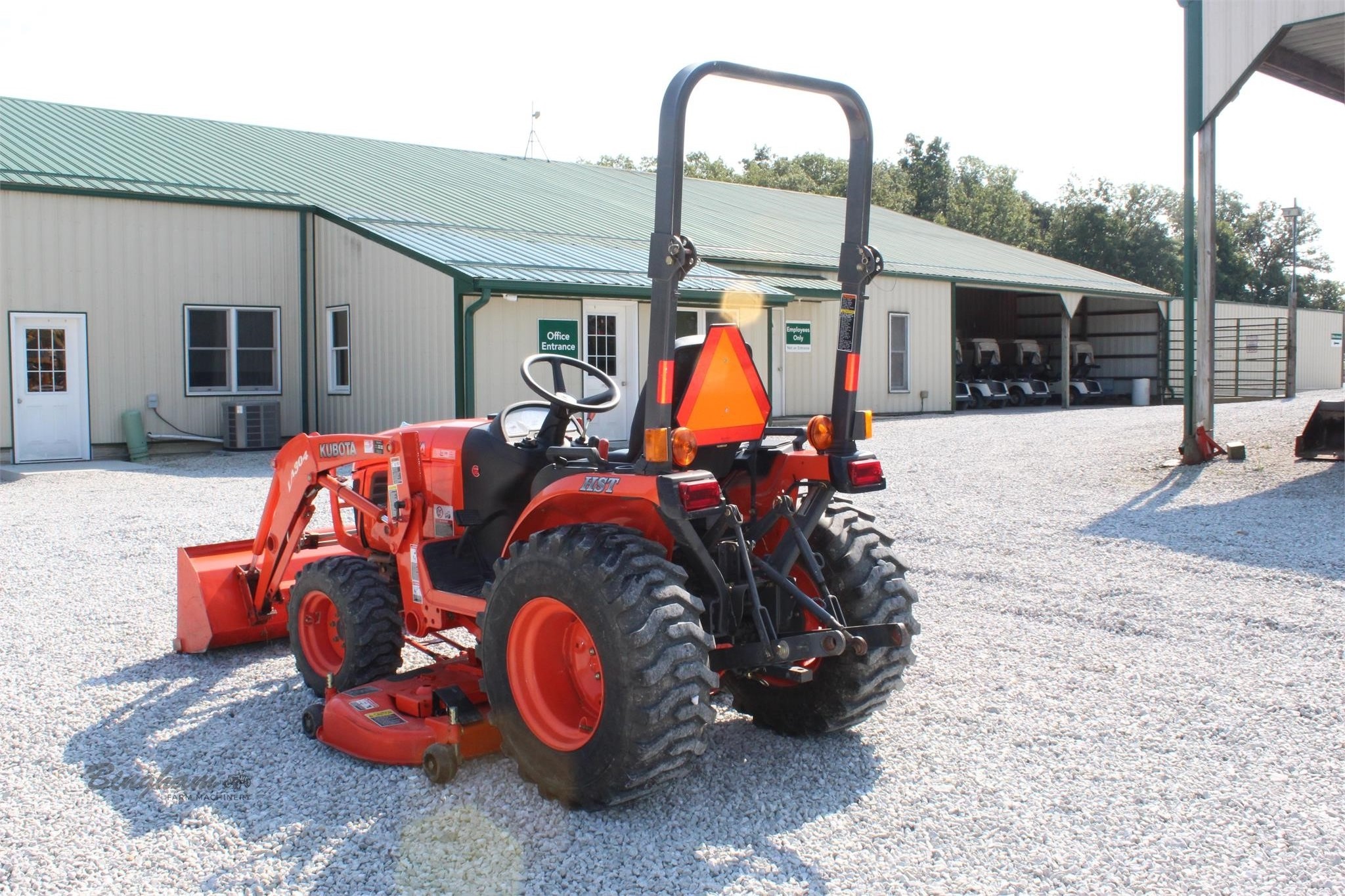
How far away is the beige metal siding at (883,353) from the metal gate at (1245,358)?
1006 centimetres

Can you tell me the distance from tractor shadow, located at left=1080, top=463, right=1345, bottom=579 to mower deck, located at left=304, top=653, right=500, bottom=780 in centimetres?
601

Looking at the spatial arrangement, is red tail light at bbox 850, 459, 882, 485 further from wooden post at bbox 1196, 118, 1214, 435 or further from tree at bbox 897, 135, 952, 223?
tree at bbox 897, 135, 952, 223

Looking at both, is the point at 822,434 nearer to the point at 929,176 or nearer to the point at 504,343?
the point at 504,343

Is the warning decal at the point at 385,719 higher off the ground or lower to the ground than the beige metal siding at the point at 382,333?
lower

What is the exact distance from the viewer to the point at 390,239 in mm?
16625

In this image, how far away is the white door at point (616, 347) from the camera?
57.8 ft

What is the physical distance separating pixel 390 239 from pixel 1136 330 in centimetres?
2406

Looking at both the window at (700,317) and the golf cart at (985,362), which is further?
the golf cart at (985,362)

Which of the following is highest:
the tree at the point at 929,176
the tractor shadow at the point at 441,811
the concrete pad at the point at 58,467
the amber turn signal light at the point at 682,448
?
the tree at the point at 929,176

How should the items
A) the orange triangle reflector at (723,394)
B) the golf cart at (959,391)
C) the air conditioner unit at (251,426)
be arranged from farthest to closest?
the golf cart at (959,391) → the air conditioner unit at (251,426) → the orange triangle reflector at (723,394)

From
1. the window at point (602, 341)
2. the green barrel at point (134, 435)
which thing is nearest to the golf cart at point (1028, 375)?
the window at point (602, 341)

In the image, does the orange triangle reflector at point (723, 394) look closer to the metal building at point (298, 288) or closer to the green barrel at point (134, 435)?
the metal building at point (298, 288)

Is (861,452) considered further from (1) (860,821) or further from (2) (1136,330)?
(2) (1136,330)

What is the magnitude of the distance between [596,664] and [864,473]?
47.3 inches
